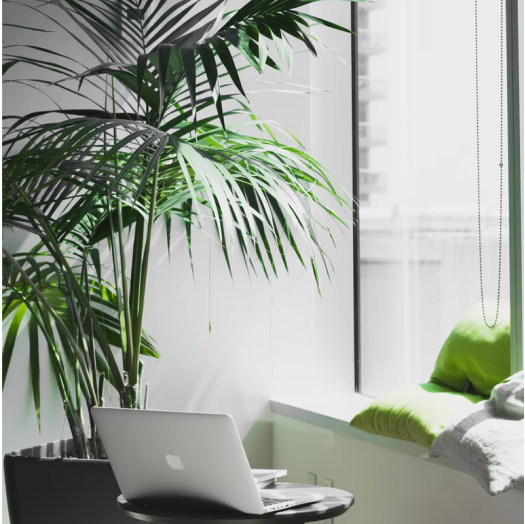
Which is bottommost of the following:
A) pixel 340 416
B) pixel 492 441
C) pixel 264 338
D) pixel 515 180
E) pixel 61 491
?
pixel 61 491

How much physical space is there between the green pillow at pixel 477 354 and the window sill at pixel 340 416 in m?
0.23

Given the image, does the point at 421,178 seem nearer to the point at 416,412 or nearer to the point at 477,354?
the point at 477,354

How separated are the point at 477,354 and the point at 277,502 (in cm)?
76

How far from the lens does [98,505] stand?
2064 millimetres

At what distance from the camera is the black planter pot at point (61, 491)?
6.71ft

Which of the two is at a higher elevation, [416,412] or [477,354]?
[477,354]

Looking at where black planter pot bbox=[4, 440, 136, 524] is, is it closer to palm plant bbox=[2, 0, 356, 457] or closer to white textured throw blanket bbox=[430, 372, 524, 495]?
palm plant bbox=[2, 0, 356, 457]

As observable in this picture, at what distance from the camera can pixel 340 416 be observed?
2596mm

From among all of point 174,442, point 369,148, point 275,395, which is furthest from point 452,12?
point 174,442

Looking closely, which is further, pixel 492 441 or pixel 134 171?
pixel 134 171

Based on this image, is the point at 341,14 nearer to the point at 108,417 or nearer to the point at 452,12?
the point at 452,12

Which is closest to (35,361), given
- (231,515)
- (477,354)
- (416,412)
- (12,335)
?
(12,335)

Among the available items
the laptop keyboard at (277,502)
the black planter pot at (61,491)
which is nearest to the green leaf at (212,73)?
the laptop keyboard at (277,502)

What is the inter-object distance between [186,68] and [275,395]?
67.8 inches
